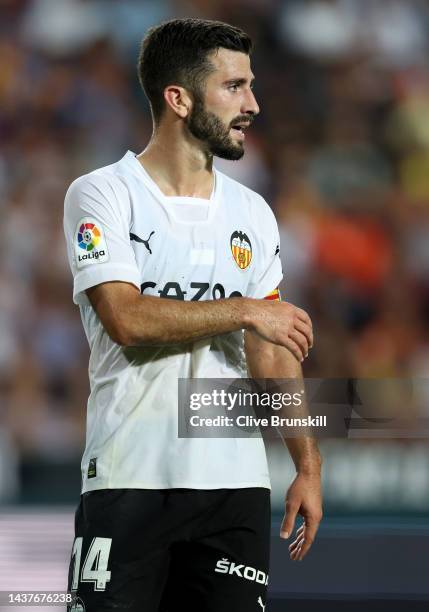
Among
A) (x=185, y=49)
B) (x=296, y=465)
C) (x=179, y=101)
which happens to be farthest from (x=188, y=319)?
(x=185, y=49)

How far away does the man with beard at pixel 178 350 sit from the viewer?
2568 mm

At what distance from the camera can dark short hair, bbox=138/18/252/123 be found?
9.28 ft

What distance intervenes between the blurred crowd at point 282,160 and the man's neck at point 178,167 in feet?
10.3

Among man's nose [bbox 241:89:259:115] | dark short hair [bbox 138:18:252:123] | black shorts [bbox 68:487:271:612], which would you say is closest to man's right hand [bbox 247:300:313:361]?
black shorts [bbox 68:487:271:612]

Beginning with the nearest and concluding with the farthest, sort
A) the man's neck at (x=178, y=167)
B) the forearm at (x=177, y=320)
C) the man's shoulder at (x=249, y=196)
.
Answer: the forearm at (x=177, y=320) < the man's neck at (x=178, y=167) < the man's shoulder at (x=249, y=196)

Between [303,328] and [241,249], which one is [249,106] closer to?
[241,249]

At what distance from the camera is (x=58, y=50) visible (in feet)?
25.1

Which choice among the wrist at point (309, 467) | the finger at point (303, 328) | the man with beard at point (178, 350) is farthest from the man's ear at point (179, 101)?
the wrist at point (309, 467)

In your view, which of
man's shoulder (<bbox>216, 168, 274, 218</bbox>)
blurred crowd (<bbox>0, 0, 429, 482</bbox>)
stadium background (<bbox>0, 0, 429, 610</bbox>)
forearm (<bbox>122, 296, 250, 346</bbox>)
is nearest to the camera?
forearm (<bbox>122, 296, 250, 346</bbox>)

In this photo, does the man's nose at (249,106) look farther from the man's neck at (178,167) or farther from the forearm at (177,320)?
the forearm at (177,320)

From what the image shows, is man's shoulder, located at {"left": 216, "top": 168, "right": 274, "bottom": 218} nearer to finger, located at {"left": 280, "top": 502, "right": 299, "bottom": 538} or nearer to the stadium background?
finger, located at {"left": 280, "top": 502, "right": 299, "bottom": 538}

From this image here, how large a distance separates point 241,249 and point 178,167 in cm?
26

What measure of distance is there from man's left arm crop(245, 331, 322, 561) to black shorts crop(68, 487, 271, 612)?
11cm

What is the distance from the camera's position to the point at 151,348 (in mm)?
2656
